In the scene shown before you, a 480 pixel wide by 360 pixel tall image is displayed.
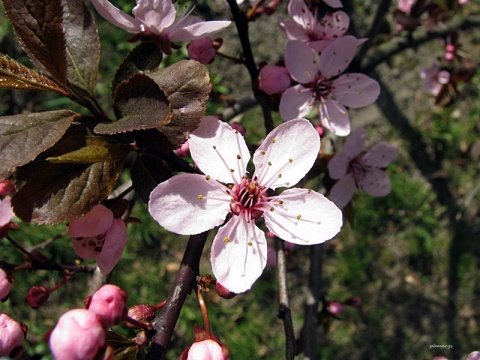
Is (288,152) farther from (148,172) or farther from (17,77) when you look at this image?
(17,77)

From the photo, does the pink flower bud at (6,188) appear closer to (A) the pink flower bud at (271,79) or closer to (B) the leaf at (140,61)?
(B) the leaf at (140,61)

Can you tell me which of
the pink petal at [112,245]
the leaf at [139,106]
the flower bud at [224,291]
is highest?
the leaf at [139,106]

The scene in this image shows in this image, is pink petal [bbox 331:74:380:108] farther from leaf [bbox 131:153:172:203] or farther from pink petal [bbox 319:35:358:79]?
leaf [bbox 131:153:172:203]

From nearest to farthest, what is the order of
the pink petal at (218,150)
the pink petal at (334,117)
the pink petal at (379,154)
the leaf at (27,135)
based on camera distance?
the leaf at (27,135) → the pink petal at (218,150) → the pink petal at (334,117) → the pink petal at (379,154)

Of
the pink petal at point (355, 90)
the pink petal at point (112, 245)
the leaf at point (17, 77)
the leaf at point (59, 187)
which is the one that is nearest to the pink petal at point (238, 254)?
the pink petal at point (112, 245)

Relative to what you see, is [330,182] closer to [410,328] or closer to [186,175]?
[186,175]

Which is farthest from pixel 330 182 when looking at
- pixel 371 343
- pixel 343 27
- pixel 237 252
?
pixel 371 343
